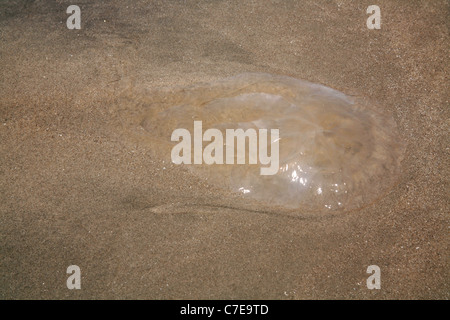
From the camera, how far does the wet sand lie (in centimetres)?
288

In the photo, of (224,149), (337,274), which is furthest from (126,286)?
(337,274)

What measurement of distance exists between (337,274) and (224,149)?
135 centimetres

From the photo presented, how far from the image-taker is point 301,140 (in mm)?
3264

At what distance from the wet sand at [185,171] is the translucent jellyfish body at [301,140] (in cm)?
14

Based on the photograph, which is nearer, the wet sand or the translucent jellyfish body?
the wet sand

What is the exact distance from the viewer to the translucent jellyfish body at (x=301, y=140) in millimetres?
3229

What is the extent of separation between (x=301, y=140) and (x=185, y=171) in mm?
1027

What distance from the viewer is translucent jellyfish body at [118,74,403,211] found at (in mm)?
3229

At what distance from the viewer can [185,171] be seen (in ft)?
10.9

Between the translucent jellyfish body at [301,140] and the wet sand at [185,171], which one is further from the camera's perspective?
the translucent jellyfish body at [301,140]

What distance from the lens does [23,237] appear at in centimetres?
303

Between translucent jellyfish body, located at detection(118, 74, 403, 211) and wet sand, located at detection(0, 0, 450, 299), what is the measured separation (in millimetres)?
136

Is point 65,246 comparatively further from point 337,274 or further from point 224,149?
point 337,274

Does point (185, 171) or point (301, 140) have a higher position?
point (301, 140)
